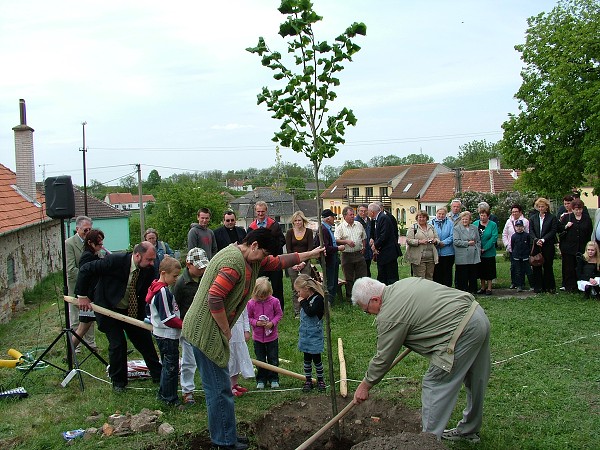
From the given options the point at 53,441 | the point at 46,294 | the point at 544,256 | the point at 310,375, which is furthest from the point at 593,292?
the point at 46,294

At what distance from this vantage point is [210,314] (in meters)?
4.99

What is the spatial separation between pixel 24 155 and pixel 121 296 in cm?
1615

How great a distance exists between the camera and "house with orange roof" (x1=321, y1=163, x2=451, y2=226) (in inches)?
2389

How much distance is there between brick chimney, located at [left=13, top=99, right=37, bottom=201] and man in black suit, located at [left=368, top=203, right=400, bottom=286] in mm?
14665

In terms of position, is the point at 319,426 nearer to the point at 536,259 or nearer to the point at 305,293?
the point at 305,293

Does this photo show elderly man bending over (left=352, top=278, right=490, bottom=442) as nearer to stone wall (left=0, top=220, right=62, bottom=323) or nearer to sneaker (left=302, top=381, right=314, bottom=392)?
sneaker (left=302, top=381, right=314, bottom=392)

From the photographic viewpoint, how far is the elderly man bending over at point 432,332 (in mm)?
4711

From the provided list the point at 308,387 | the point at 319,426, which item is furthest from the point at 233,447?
the point at 308,387

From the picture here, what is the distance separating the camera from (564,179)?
714 inches

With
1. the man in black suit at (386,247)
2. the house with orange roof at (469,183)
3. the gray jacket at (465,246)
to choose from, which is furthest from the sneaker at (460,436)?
the house with orange roof at (469,183)

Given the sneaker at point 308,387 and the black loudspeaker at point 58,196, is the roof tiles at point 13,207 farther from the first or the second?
the sneaker at point 308,387

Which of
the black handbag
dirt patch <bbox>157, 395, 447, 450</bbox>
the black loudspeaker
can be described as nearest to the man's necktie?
the black loudspeaker

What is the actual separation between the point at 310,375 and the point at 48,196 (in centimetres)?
418

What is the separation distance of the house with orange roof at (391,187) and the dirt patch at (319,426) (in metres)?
51.6
